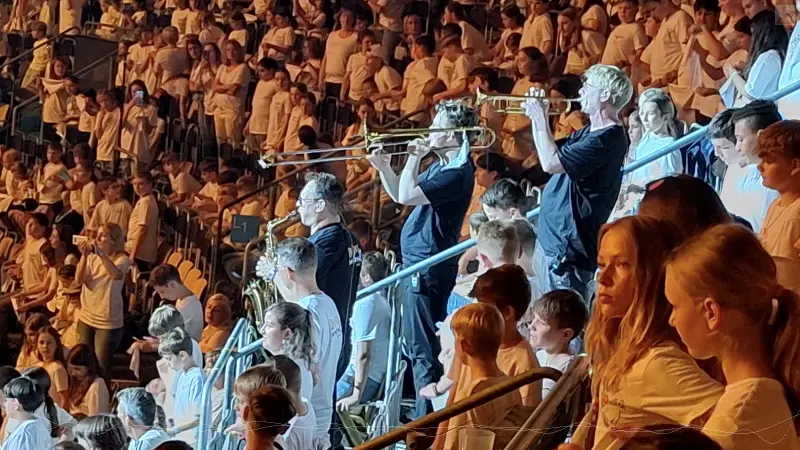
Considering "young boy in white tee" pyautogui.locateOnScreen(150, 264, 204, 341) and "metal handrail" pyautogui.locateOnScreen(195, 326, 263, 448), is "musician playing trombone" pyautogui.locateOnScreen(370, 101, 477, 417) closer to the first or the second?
"metal handrail" pyautogui.locateOnScreen(195, 326, 263, 448)

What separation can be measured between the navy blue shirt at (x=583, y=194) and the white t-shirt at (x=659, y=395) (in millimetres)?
2189

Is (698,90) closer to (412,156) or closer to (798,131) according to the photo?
(412,156)

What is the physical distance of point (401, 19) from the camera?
29.7 feet

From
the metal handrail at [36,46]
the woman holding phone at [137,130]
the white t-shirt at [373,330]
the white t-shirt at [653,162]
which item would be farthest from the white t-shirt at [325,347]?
the metal handrail at [36,46]

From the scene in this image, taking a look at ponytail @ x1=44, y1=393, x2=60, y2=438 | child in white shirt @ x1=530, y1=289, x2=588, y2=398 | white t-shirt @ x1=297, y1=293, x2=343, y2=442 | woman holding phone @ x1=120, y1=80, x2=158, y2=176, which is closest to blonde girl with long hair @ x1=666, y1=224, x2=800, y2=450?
child in white shirt @ x1=530, y1=289, x2=588, y2=398

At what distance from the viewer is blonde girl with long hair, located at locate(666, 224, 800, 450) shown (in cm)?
199

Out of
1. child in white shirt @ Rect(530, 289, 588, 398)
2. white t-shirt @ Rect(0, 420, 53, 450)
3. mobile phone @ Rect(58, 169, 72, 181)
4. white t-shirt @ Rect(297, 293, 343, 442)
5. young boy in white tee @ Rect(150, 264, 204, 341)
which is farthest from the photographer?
mobile phone @ Rect(58, 169, 72, 181)

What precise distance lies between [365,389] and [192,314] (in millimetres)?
2151

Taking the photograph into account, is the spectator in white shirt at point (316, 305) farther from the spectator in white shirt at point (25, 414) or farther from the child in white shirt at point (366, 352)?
the spectator in white shirt at point (25, 414)

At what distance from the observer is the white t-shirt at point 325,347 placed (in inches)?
175

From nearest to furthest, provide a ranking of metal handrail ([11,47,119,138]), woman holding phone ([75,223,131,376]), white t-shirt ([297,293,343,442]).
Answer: white t-shirt ([297,293,343,442]), woman holding phone ([75,223,131,376]), metal handrail ([11,47,119,138])

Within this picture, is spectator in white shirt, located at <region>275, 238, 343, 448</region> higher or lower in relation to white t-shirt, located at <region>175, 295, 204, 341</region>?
higher

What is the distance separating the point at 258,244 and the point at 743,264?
19.6 feet

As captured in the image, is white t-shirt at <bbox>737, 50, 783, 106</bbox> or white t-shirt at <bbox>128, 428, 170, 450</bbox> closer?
white t-shirt at <bbox>128, 428, 170, 450</bbox>
